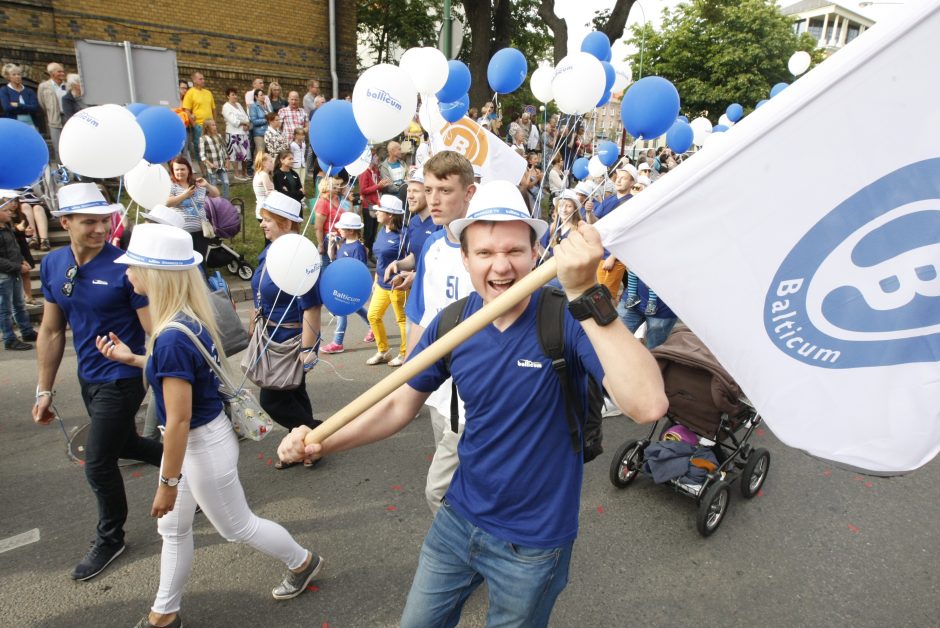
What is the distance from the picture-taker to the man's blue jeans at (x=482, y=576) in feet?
5.97

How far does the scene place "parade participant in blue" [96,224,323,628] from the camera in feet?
8.13

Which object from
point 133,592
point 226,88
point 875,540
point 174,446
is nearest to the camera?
point 174,446

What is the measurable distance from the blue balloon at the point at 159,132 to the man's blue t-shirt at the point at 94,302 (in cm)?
142

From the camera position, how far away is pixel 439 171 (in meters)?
3.21

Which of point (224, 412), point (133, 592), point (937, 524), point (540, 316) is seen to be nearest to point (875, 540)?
point (937, 524)

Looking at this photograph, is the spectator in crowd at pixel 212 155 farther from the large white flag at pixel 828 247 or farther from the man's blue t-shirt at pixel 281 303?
the large white flag at pixel 828 247

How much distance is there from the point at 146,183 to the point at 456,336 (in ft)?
13.0

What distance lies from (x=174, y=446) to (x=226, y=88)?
16208 mm

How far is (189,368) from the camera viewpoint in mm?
2502

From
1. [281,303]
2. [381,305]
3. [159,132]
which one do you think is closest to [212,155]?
[381,305]

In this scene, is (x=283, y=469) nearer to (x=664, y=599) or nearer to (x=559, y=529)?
(x=664, y=599)

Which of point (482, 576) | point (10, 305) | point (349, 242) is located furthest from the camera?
point (10, 305)

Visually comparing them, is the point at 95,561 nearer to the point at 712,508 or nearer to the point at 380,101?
the point at 380,101

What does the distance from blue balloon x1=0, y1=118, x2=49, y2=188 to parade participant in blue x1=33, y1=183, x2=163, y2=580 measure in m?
0.40
